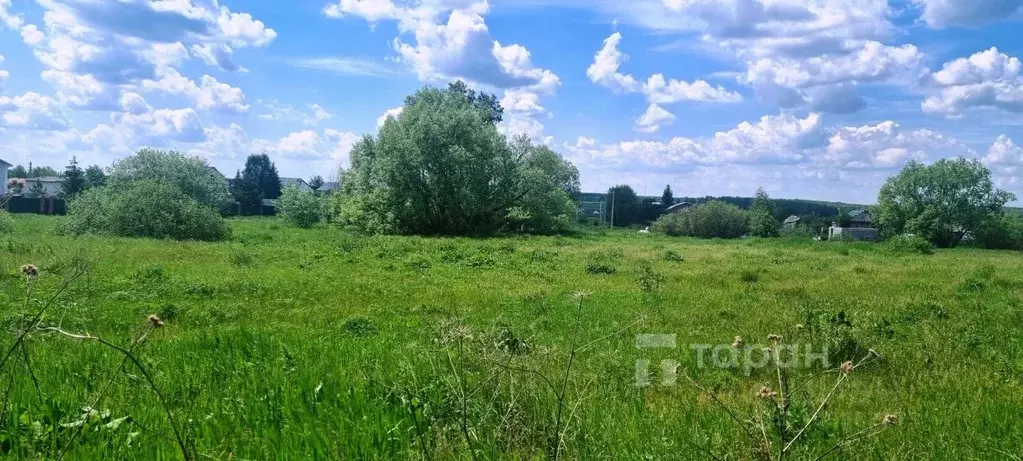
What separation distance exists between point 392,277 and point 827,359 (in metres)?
11.1

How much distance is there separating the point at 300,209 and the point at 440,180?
1420 centimetres

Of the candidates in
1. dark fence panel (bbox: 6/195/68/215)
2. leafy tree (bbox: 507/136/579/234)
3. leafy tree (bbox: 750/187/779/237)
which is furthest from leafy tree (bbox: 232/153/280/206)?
leafy tree (bbox: 750/187/779/237)

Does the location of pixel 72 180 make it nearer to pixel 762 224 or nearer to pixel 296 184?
pixel 296 184

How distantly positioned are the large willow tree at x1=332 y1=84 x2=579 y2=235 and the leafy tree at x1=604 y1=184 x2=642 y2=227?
5332 cm

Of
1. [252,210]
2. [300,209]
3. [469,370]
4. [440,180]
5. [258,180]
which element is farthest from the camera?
[258,180]

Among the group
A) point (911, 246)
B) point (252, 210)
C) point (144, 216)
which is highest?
point (144, 216)

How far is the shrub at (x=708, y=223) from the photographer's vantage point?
246 ft

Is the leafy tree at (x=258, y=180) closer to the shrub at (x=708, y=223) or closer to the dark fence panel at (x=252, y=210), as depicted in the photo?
the dark fence panel at (x=252, y=210)

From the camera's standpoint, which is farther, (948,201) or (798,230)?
(798,230)

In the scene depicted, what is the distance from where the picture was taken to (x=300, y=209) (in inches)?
1884

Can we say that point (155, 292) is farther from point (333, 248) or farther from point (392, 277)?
point (333, 248)

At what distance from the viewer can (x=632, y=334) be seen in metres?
9.45

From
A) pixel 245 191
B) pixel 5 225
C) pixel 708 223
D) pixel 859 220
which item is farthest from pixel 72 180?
pixel 859 220

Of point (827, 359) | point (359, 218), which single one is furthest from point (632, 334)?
point (359, 218)
